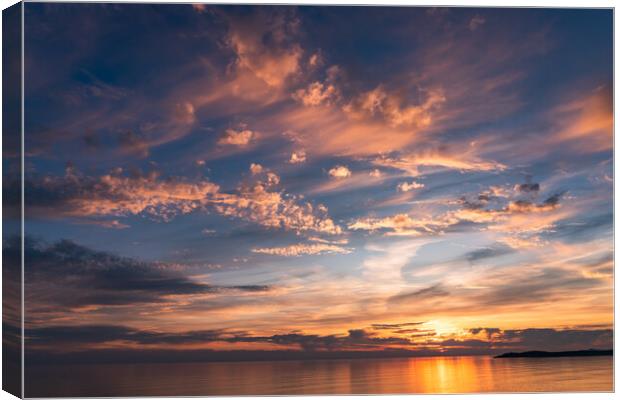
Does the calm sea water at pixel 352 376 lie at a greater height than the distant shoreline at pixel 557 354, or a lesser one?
lesser

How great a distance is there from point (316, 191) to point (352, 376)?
2860 millimetres

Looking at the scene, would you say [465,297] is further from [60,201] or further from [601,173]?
[60,201]

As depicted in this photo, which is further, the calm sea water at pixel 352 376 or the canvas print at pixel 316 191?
the canvas print at pixel 316 191

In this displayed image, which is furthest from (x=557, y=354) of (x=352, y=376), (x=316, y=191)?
(x=316, y=191)

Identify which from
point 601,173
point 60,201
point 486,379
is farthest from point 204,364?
point 601,173

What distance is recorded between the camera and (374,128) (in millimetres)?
11938

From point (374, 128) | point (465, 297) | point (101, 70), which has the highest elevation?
point (101, 70)

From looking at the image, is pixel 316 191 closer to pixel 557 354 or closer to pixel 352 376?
pixel 352 376

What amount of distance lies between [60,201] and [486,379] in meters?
5.61

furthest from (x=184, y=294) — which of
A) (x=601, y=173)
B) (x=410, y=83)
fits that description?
(x=601, y=173)

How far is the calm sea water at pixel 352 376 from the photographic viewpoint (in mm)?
11211

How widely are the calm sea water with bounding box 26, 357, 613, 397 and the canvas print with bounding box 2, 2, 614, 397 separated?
0.19 ft

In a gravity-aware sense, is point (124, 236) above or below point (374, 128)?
below

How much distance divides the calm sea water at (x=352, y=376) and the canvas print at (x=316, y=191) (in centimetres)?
6
